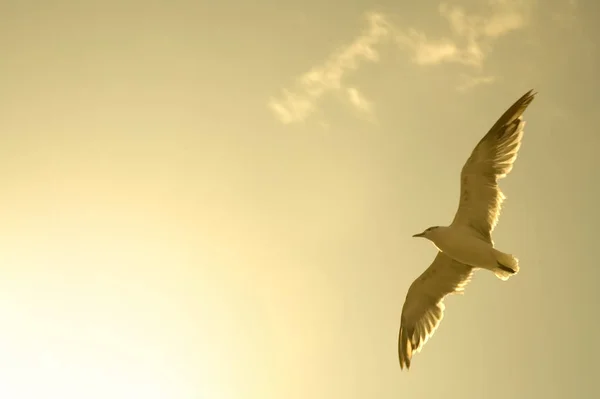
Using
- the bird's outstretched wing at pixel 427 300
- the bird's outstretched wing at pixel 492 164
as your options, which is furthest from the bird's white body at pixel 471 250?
Answer: the bird's outstretched wing at pixel 427 300

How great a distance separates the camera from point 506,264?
5.96m

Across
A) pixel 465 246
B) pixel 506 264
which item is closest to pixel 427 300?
pixel 465 246

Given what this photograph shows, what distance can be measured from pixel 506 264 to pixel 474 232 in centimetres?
58

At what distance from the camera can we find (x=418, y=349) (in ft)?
22.5

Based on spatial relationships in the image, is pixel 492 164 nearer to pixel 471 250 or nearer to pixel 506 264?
pixel 471 250

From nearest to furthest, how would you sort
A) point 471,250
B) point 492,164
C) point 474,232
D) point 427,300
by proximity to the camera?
point 492,164
point 471,250
point 474,232
point 427,300

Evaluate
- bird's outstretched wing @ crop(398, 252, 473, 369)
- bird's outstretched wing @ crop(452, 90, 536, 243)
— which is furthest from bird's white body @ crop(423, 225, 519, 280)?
bird's outstretched wing @ crop(398, 252, 473, 369)

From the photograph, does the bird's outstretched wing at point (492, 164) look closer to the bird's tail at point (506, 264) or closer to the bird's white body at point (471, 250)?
the bird's white body at point (471, 250)

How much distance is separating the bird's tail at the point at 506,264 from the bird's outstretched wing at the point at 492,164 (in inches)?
17.6

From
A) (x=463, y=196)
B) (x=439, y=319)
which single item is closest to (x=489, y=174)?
(x=463, y=196)

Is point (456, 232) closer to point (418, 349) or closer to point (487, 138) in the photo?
point (487, 138)

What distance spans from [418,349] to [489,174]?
2.76m

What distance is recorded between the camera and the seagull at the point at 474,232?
5941mm

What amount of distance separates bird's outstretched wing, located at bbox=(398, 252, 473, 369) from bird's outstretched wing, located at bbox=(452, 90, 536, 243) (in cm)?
91
